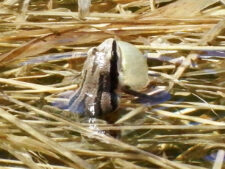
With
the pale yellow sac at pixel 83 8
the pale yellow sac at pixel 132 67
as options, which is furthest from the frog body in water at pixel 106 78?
the pale yellow sac at pixel 83 8

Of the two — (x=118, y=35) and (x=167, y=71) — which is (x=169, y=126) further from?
(x=118, y=35)

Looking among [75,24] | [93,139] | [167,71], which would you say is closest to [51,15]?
[75,24]

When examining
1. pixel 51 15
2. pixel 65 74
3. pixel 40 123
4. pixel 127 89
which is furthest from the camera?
pixel 51 15

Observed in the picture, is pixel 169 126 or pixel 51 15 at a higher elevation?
pixel 51 15

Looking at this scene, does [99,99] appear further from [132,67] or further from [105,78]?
[132,67]

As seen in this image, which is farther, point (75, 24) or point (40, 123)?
point (75, 24)

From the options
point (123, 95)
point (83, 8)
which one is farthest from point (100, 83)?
point (83, 8)

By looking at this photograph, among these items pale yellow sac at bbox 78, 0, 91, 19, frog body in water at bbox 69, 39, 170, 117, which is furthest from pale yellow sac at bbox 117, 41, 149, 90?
pale yellow sac at bbox 78, 0, 91, 19

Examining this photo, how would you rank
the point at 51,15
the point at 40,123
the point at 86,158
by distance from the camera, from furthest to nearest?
the point at 51,15, the point at 40,123, the point at 86,158
